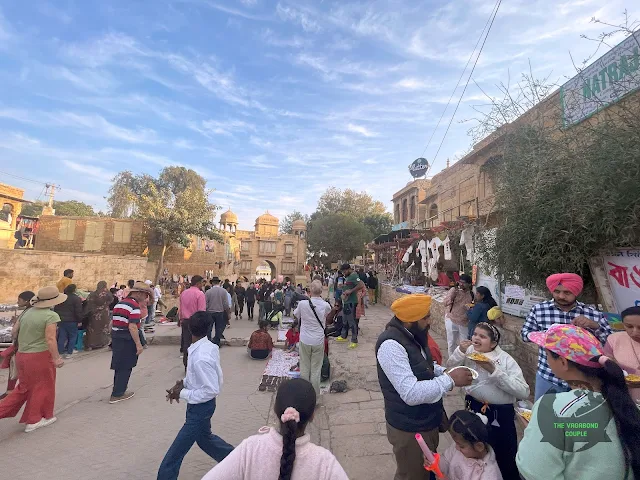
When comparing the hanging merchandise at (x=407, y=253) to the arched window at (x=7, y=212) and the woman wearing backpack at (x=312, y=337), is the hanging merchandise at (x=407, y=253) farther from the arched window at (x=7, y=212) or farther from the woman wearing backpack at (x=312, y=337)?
the arched window at (x=7, y=212)

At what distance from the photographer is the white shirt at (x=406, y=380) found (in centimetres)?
189

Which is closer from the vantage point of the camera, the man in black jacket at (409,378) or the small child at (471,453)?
the small child at (471,453)

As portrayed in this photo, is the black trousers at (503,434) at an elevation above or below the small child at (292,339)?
above

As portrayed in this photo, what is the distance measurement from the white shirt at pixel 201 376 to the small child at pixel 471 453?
1.79 meters

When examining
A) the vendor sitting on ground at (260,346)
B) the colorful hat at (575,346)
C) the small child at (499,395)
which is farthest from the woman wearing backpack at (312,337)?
the colorful hat at (575,346)

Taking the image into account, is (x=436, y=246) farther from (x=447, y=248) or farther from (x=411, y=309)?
(x=411, y=309)

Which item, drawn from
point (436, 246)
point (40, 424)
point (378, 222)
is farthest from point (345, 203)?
point (40, 424)

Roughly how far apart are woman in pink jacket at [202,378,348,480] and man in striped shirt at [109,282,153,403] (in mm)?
4144

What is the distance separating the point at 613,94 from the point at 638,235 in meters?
2.29

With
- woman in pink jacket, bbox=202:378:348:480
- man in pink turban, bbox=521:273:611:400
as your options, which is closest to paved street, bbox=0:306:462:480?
man in pink turban, bbox=521:273:611:400

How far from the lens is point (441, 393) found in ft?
6.31

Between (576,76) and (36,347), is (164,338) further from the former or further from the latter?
(576,76)

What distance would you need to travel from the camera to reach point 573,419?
121 centimetres

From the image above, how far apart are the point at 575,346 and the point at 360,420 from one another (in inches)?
125
